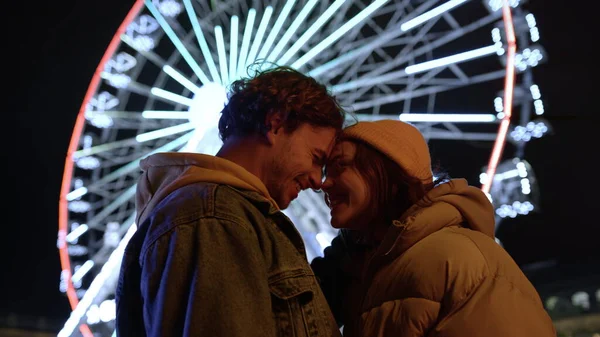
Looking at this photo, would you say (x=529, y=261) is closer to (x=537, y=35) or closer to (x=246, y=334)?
(x=537, y=35)

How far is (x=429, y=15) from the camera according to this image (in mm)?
3682

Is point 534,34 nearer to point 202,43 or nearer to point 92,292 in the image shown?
point 202,43

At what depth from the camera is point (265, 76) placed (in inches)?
52.4

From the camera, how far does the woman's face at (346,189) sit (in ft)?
4.44

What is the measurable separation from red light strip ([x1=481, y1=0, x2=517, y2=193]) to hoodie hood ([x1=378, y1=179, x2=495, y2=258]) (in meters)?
1.80

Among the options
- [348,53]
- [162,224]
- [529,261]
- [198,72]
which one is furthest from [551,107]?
[162,224]

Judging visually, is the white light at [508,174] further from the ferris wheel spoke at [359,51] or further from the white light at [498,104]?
the ferris wheel spoke at [359,51]

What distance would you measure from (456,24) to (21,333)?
2922 millimetres

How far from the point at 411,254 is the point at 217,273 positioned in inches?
16.0

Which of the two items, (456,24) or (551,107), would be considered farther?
(551,107)

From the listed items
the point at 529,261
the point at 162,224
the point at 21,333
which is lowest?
the point at 21,333

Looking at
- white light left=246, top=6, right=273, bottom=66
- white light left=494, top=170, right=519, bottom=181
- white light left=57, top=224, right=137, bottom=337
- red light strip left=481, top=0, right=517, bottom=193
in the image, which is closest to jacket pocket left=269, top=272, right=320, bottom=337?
red light strip left=481, top=0, right=517, bottom=193

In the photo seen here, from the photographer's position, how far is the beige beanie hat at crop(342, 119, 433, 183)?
1341 millimetres

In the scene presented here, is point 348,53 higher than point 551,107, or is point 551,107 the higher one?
point 348,53
